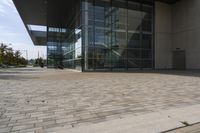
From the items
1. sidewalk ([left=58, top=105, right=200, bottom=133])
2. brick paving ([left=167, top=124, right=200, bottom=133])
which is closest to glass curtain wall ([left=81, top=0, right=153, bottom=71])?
sidewalk ([left=58, top=105, right=200, bottom=133])

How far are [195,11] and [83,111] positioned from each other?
2906 cm

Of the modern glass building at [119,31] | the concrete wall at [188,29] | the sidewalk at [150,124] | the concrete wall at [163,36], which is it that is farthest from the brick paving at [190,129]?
the concrete wall at [163,36]

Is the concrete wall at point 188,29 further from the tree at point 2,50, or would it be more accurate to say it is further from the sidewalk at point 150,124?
the tree at point 2,50

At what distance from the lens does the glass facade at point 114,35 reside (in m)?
26.0

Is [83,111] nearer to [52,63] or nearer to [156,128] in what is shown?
[156,128]

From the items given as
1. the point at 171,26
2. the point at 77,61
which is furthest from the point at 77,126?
the point at 171,26

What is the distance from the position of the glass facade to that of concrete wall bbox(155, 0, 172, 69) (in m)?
0.88

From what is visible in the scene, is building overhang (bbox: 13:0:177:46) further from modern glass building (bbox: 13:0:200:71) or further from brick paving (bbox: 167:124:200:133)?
brick paving (bbox: 167:124:200:133)

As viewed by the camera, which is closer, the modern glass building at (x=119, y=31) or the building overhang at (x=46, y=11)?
the modern glass building at (x=119, y=31)

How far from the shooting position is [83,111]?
209 inches

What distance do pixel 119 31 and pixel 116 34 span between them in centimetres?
72

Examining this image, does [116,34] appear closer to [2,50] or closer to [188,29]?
[188,29]

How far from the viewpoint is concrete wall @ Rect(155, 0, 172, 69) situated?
31250 mm

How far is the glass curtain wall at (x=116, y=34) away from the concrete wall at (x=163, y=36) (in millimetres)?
989
